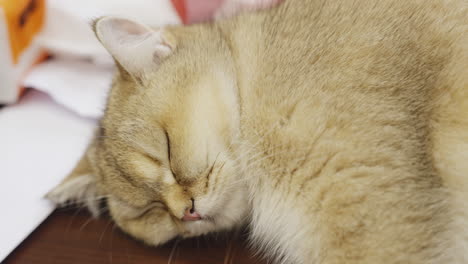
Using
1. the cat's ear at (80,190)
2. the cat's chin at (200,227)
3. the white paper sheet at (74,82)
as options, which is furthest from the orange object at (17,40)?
the cat's chin at (200,227)

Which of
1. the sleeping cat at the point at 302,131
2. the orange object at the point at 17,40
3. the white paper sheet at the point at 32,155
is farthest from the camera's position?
the orange object at the point at 17,40

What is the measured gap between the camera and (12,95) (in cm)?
147

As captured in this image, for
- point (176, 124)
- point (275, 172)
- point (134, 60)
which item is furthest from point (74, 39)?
point (275, 172)

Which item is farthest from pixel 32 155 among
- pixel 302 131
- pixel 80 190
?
pixel 302 131

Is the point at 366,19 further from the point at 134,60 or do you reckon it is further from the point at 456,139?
the point at 134,60

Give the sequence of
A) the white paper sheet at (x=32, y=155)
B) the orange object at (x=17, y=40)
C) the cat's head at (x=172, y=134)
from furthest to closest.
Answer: the orange object at (x=17, y=40)
the white paper sheet at (x=32, y=155)
the cat's head at (x=172, y=134)

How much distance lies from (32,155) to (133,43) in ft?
1.68

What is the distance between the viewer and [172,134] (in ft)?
3.17

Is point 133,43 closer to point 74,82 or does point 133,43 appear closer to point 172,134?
point 172,134

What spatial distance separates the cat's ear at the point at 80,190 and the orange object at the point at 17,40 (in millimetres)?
440

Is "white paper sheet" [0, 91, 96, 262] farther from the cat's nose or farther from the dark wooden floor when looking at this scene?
the cat's nose

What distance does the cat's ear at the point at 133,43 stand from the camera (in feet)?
3.20

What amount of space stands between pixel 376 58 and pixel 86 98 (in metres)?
0.89

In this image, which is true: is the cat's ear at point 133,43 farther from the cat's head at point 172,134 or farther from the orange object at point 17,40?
the orange object at point 17,40
